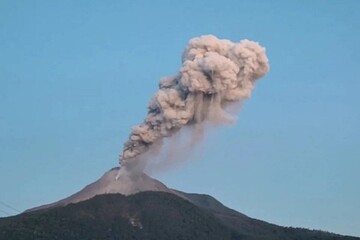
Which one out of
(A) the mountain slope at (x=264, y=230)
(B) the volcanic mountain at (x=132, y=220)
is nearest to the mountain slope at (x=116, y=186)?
(B) the volcanic mountain at (x=132, y=220)

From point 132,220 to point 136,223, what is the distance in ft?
1.69

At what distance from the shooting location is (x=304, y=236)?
81.3m

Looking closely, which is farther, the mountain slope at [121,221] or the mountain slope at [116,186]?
the mountain slope at [116,186]

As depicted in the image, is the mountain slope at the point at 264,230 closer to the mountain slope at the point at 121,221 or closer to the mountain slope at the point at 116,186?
the mountain slope at the point at 121,221

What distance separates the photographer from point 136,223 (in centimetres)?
7681

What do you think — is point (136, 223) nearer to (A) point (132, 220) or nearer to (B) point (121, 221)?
(A) point (132, 220)

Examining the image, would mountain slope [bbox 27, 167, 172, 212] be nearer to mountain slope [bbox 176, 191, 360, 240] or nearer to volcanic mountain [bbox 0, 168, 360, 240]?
volcanic mountain [bbox 0, 168, 360, 240]

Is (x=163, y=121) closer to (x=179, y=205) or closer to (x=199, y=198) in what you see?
(x=179, y=205)

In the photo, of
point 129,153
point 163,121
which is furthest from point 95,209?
point 163,121

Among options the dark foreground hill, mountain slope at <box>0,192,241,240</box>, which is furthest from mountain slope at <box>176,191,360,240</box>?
mountain slope at <box>0,192,241,240</box>

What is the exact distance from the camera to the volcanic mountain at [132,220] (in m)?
73.2

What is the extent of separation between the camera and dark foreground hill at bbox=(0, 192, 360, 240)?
2869 inches

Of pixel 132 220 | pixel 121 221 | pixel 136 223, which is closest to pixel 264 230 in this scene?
pixel 136 223

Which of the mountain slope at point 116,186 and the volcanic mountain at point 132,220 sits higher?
the mountain slope at point 116,186
